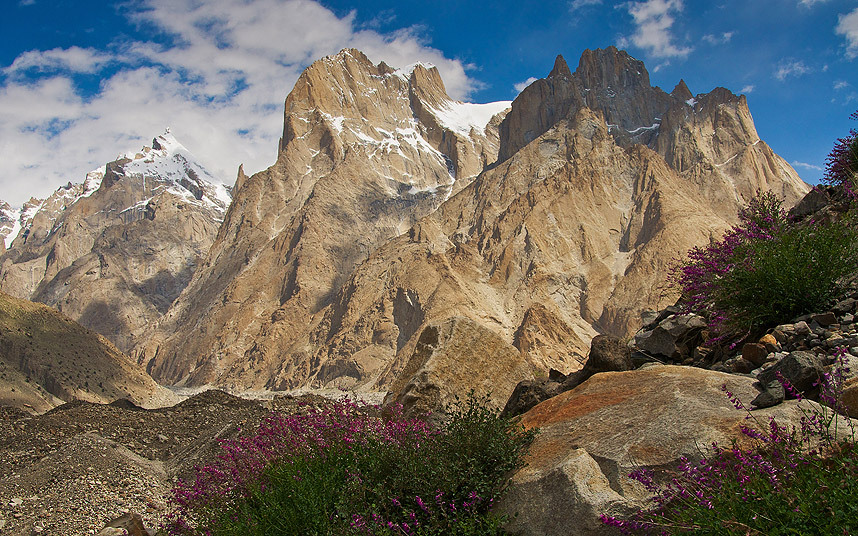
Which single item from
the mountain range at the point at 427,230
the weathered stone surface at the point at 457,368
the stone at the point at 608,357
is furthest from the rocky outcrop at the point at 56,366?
the stone at the point at 608,357

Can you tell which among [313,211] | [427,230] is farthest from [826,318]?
[313,211]

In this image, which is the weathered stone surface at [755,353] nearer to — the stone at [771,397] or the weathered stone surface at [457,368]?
the stone at [771,397]

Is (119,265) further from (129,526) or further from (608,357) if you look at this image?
(608,357)

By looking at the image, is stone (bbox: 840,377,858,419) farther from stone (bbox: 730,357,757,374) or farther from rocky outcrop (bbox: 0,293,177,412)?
rocky outcrop (bbox: 0,293,177,412)

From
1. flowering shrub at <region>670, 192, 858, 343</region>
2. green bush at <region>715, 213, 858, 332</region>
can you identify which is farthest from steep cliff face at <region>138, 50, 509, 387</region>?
green bush at <region>715, 213, 858, 332</region>

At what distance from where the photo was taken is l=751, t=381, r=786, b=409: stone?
4.05m

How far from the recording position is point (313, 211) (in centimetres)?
10844

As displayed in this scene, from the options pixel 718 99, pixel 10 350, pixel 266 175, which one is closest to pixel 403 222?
pixel 266 175

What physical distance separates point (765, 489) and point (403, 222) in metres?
115

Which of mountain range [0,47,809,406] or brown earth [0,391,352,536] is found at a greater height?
mountain range [0,47,809,406]

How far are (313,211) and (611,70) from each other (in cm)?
5652

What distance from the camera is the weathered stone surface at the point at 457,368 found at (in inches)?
326

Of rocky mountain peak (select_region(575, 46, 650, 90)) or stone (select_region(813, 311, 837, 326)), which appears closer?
stone (select_region(813, 311, 837, 326))

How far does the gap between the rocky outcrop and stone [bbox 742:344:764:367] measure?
37.4 m
